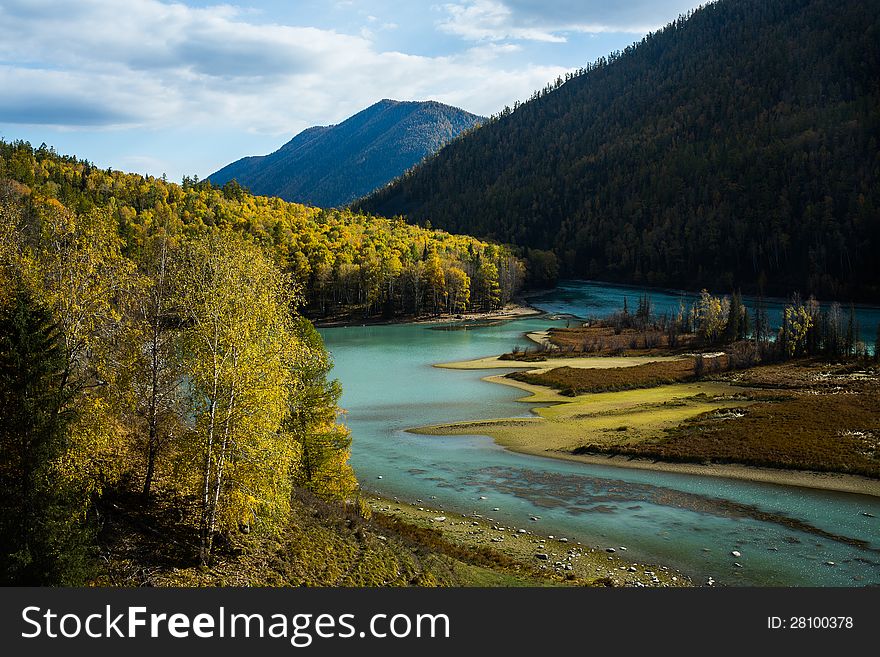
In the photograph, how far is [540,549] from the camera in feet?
86.8

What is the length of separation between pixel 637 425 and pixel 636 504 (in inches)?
621

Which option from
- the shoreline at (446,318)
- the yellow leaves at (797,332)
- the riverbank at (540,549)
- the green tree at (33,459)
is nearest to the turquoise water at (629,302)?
the shoreline at (446,318)

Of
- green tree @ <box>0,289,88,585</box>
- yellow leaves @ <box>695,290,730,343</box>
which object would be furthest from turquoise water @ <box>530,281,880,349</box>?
green tree @ <box>0,289,88,585</box>

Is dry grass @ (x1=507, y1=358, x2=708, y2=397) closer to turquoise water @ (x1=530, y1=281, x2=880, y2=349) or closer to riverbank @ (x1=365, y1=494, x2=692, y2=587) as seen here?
riverbank @ (x1=365, y1=494, x2=692, y2=587)

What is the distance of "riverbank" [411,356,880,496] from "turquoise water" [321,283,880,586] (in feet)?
4.22

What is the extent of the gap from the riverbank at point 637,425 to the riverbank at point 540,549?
40.2 ft

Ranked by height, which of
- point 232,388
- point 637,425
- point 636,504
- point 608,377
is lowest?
point 636,504

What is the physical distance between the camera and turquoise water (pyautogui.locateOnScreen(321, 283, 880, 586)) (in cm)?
2525

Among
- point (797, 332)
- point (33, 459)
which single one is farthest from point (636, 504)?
point (797, 332)

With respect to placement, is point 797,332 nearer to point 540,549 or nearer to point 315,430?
point 540,549

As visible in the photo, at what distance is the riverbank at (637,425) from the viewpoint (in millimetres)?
36531

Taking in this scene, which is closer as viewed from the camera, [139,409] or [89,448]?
[89,448]

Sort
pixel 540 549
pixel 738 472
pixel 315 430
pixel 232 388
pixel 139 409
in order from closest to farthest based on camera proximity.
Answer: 1. pixel 232 388
2. pixel 139 409
3. pixel 540 549
4. pixel 315 430
5. pixel 738 472

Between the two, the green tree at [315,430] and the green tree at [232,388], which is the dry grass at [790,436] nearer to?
the green tree at [315,430]
